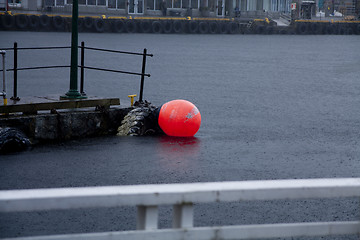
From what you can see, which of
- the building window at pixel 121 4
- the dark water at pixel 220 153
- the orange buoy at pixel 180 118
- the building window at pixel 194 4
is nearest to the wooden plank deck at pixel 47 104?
the dark water at pixel 220 153

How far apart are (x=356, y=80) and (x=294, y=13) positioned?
79.3 m

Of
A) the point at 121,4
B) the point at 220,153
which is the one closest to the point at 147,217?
the point at 220,153

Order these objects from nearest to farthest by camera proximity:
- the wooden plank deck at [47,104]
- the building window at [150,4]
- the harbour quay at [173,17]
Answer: the wooden plank deck at [47,104] → the harbour quay at [173,17] → the building window at [150,4]

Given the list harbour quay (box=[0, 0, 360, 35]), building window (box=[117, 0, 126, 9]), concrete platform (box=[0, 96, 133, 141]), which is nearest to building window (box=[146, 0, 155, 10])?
harbour quay (box=[0, 0, 360, 35])

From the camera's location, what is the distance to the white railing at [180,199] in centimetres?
286

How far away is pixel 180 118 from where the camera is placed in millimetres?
11234

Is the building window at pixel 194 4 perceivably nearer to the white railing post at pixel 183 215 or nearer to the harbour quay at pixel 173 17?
the harbour quay at pixel 173 17

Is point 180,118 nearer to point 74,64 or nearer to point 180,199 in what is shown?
point 74,64

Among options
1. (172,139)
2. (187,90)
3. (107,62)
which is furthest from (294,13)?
(172,139)

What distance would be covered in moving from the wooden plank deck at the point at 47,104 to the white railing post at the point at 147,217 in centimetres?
753

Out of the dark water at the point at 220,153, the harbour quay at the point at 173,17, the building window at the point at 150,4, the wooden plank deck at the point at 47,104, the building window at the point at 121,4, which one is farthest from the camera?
the building window at the point at 150,4

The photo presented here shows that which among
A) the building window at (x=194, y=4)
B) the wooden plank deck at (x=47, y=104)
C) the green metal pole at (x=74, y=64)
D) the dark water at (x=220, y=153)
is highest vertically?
the building window at (x=194, y=4)

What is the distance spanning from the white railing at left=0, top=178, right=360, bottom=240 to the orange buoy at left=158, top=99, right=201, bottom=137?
793 centimetres

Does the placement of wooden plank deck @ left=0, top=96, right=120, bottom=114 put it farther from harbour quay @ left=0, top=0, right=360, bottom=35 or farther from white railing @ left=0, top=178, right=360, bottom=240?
harbour quay @ left=0, top=0, right=360, bottom=35
